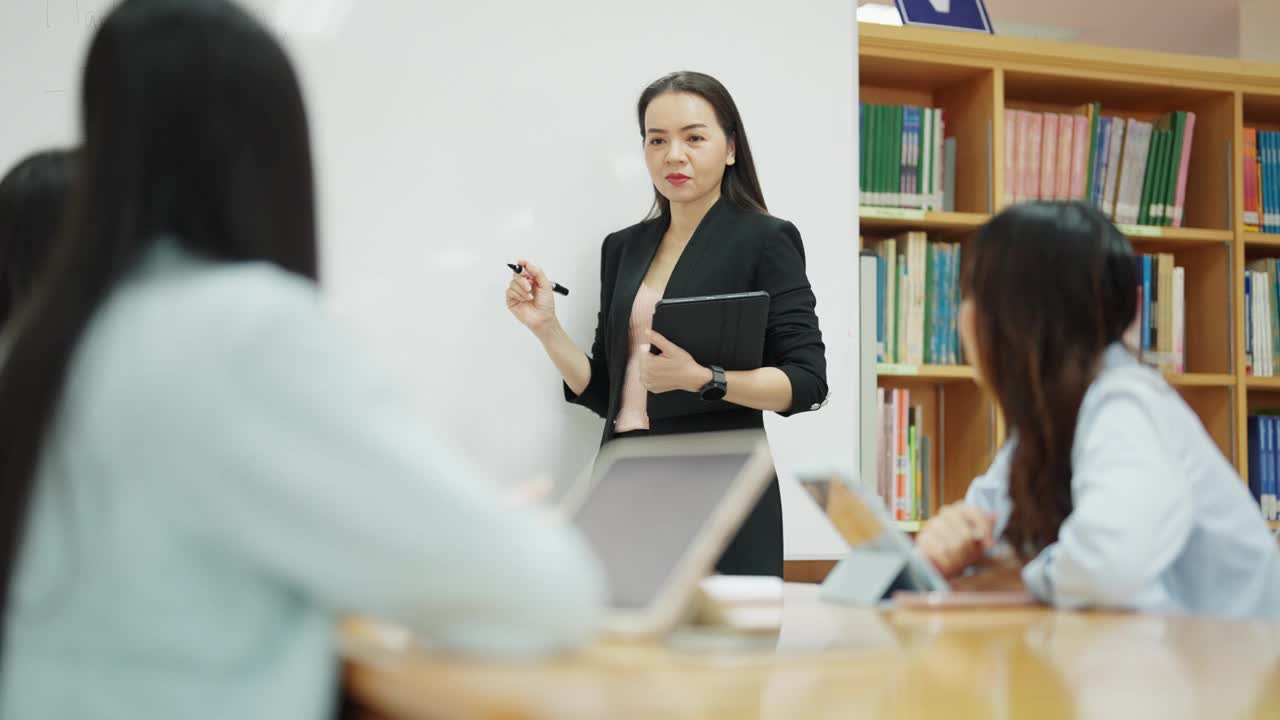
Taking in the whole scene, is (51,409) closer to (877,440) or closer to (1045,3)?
(877,440)

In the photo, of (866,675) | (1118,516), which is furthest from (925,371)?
(866,675)

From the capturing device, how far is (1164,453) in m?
1.30

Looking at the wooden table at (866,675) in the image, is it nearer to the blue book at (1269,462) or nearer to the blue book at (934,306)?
the blue book at (934,306)

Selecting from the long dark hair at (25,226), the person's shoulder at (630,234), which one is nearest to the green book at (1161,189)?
the person's shoulder at (630,234)

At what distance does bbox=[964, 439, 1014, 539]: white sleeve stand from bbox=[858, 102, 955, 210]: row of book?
170cm

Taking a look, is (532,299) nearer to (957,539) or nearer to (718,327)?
(718,327)

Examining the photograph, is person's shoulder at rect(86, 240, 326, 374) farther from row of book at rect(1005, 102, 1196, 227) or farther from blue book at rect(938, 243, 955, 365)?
row of book at rect(1005, 102, 1196, 227)

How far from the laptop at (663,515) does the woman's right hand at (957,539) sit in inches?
19.0

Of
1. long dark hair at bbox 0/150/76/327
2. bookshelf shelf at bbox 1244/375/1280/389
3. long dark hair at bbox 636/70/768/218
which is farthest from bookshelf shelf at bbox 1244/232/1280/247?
long dark hair at bbox 0/150/76/327

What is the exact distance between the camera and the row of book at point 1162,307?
3449 millimetres


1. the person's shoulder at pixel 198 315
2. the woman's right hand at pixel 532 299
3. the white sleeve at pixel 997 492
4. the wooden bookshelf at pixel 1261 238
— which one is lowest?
the white sleeve at pixel 997 492

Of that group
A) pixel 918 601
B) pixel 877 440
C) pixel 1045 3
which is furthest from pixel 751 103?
pixel 1045 3

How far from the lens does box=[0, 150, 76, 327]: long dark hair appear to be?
4.44 ft

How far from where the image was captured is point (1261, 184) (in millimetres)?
3557
